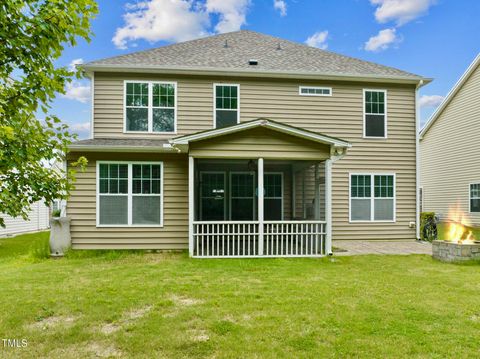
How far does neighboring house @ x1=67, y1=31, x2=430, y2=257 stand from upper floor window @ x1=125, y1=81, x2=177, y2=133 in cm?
3

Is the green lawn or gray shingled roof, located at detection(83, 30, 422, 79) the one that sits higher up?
gray shingled roof, located at detection(83, 30, 422, 79)

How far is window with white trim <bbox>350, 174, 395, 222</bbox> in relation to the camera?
1081 centimetres

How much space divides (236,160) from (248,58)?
4.04 meters

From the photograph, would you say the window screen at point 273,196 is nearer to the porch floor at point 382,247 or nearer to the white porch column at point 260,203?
the porch floor at point 382,247

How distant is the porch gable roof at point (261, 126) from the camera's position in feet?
25.0

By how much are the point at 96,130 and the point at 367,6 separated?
1551 cm

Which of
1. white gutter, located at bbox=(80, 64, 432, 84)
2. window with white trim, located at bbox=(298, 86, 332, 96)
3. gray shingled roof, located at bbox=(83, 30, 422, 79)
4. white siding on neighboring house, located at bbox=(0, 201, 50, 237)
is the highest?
gray shingled roof, located at bbox=(83, 30, 422, 79)

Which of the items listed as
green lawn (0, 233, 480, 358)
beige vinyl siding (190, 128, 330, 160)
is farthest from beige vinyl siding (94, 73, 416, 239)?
green lawn (0, 233, 480, 358)

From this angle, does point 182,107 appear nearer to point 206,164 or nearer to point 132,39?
point 206,164

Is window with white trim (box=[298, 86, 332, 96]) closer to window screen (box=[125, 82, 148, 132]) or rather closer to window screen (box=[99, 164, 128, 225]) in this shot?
window screen (box=[125, 82, 148, 132])

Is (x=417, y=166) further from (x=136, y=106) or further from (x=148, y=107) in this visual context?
(x=136, y=106)

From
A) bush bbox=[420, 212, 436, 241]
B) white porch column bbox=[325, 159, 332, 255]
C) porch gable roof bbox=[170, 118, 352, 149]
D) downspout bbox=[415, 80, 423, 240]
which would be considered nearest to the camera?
porch gable roof bbox=[170, 118, 352, 149]

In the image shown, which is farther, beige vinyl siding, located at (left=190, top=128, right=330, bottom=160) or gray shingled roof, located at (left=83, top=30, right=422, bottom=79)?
gray shingled roof, located at (left=83, top=30, right=422, bottom=79)

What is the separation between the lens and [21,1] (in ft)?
8.87
